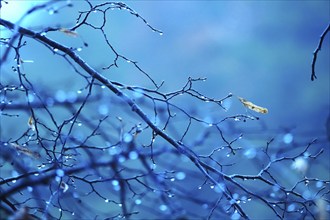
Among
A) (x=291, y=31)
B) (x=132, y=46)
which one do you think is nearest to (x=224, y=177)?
(x=132, y=46)

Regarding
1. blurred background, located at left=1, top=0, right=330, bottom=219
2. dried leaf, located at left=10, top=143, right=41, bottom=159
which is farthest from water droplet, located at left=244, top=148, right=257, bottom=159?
blurred background, located at left=1, top=0, right=330, bottom=219

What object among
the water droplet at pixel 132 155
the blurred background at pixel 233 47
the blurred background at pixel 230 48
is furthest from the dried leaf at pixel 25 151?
the blurred background at pixel 233 47

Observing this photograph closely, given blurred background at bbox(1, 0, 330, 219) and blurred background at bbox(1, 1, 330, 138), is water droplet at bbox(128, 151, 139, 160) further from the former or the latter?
blurred background at bbox(1, 1, 330, 138)

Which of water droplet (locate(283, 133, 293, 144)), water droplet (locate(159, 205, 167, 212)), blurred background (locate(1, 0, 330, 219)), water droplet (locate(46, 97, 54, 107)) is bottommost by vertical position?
water droplet (locate(159, 205, 167, 212))

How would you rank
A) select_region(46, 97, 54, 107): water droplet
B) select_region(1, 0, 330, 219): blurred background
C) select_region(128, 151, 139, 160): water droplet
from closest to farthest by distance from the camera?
select_region(128, 151, 139, 160): water droplet
select_region(46, 97, 54, 107): water droplet
select_region(1, 0, 330, 219): blurred background

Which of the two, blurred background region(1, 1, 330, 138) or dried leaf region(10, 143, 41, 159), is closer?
dried leaf region(10, 143, 41, 159)

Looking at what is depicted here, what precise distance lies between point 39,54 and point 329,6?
136 inches

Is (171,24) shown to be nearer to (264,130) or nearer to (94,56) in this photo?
(94,56)

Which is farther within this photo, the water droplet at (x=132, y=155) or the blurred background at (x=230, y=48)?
the blurred background at (x=230, y=48)

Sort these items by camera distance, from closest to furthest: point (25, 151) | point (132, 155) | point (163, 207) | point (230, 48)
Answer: point (132, 155) < point (163, 207) < point (25, 151) < point (230, 48)

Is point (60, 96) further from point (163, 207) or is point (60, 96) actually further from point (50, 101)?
point (163, 207)

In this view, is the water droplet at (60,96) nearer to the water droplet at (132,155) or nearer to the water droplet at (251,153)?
the water droplet at (132,155)

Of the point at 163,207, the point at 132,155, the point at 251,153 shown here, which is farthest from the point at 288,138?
the point at 132,155

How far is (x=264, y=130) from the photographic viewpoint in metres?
0.94
